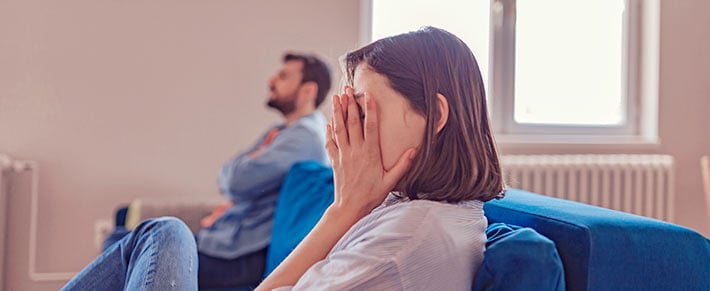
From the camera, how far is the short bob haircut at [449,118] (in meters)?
0.96

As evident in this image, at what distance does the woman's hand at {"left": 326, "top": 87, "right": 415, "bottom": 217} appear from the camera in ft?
3.25

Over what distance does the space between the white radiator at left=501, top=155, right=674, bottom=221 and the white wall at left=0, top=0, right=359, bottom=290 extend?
3.43ft

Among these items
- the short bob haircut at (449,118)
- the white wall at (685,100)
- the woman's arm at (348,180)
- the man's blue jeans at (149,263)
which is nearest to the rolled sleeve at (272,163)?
the man's blue jeans at (149,263)

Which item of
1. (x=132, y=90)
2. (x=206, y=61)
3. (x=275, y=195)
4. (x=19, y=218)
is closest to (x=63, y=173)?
(x=19, y=218)

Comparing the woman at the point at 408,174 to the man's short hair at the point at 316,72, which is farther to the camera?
the man's short hair at the point at 316,72

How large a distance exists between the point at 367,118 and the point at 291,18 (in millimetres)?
2294

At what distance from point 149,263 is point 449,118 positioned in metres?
0.58

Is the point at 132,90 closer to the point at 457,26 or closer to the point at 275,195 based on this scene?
the point at 275,195

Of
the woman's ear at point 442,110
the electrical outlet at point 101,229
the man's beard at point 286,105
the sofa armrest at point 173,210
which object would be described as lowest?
the electrical outlet at point 101,229

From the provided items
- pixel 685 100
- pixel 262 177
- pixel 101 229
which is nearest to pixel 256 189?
pixel 262 177

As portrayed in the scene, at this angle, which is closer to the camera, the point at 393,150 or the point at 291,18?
the point at 393,150

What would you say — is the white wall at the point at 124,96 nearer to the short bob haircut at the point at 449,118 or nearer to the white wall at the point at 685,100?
the white wall at the point at 685,100

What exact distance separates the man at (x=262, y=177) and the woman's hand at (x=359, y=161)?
116 cm

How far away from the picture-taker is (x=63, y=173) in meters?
2.97
